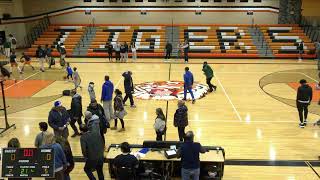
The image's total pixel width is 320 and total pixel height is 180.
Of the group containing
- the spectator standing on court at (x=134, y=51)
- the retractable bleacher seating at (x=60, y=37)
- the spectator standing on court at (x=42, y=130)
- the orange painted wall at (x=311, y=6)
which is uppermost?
the orange painted wall at (x=311, y=6)

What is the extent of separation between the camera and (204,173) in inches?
320

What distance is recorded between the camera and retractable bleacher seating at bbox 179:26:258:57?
2578 centimetres

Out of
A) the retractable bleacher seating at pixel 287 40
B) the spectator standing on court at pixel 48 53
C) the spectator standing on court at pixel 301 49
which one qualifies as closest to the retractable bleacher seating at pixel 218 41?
the retractable bleacher seating at pixel 287 40

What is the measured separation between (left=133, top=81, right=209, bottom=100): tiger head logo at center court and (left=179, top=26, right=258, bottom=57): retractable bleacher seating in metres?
8.54

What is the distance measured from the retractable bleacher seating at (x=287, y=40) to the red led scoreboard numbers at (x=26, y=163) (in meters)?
22.1

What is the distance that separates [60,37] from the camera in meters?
28.0

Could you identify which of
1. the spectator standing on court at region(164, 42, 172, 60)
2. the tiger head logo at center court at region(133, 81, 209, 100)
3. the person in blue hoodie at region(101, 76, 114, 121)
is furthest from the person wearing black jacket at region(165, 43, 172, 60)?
the person in blue hoodie at region(101, 76, 114, 121)

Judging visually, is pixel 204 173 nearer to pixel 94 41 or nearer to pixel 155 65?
pixel 155 65

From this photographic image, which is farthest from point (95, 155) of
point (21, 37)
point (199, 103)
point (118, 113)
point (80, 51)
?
point (21, 37)

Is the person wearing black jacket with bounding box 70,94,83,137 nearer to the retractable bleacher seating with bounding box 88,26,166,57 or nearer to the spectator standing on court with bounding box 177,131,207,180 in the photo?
the spectator standing on court with bounding box 177,131,207,180

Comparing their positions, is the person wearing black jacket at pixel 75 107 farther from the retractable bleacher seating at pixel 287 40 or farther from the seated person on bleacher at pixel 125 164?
the retractable bleacher seating at pixel 287 40

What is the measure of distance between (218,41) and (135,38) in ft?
20.6

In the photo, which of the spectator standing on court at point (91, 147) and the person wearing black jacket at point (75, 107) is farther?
the person wearing black jacket at point (75, 107)

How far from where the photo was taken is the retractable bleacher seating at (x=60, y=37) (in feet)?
87.3
